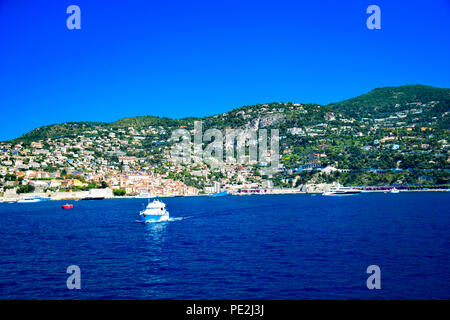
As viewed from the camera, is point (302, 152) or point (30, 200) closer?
point (30, 200)

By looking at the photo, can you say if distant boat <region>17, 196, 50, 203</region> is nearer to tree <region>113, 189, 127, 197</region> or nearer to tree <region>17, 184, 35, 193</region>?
tree <region>17, 184, 35, 193</region>

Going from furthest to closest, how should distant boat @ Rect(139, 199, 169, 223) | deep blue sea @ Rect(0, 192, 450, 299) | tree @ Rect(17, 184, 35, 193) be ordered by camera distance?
1. tree @ Rect(17, 184, 35, 193)
2. distant boat @ Rect(139, 199, 169, 223)
3. deep blue sea @ Rect(0, 192, 450, 299)

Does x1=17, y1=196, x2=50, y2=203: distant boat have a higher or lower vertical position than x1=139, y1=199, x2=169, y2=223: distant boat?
lower

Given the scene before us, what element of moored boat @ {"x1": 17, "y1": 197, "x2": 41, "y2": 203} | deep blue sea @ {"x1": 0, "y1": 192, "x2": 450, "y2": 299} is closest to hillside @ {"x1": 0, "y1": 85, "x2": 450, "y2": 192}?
moored boat @ {"x1": 17, "y1": 197, "x2": 41, "y2": 203}

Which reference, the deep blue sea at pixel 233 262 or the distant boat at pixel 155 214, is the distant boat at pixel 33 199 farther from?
the deep blue sea at pixel 233 262

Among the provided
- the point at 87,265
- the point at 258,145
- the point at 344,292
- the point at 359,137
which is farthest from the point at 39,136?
the point at 344,292

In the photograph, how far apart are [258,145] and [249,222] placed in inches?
5328

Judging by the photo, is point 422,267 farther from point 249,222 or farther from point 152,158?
point 152,158

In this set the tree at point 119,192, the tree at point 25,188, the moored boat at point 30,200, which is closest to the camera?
the moored boat at point 30,200

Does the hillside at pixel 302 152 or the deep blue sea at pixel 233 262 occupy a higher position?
the hillside at pixel 302 152

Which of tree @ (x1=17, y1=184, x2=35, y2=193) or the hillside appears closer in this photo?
tree @ (x1=17, y1=184, x2=35, y2=193)

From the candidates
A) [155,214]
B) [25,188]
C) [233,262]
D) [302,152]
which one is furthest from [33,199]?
[233,262]

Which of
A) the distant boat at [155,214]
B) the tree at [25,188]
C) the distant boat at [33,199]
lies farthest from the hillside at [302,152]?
the distant boat at [155,214]

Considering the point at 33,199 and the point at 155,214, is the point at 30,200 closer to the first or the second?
the point at 33,199
